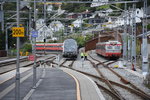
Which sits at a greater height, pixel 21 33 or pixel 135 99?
pixel 21 33

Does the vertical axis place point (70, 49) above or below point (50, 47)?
below

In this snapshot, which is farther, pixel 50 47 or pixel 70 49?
pixel 50 47

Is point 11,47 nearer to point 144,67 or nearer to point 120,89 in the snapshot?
point 144,67

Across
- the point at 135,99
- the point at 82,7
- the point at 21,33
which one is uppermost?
the point at 82,7

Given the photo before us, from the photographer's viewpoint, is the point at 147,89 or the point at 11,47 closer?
the point at 147,89

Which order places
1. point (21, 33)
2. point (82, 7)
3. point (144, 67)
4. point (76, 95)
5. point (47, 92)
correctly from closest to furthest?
point (21, 33) < point (76, 95) < point (47, 92) < point (144, 67) < point (82, 7)

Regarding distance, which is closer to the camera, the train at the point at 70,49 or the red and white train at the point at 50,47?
the train at the point at 70,49

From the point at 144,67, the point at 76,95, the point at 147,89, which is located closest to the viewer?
the point at 76,95

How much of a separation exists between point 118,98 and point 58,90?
2934mm

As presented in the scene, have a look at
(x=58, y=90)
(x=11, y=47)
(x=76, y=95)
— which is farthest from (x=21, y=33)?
(x=11, y=47)

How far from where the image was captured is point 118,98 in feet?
49.5

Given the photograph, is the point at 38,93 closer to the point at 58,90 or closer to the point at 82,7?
the point at 58,90

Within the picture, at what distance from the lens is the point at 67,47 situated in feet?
178

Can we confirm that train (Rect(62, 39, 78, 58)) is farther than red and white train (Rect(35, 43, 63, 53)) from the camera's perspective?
No
